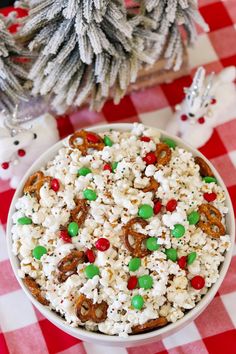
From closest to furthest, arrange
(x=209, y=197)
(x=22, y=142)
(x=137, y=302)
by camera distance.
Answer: (x=137, y=302) → (x=209, y=197) → (x=22, y=142)

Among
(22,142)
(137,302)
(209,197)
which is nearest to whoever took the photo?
(137,302)

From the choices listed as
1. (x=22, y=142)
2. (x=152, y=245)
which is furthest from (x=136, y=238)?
(x=22, y=142)

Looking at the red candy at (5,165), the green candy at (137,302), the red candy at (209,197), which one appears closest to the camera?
the green candy at (137,302)

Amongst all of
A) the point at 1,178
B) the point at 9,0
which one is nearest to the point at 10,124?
the point at 1,178

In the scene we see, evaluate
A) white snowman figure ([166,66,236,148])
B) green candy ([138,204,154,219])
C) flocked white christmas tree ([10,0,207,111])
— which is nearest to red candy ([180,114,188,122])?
white snowman figure ([166,66,236,148])

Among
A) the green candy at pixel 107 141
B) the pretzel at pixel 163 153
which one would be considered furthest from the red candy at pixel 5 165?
the pretzel at pixel 163 153

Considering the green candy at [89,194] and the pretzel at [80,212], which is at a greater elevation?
the green candy at [89,194]

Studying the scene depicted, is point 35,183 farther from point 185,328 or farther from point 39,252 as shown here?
point 185,328

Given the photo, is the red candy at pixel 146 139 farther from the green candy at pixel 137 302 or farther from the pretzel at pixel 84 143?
the green candy at pixel 137 302
